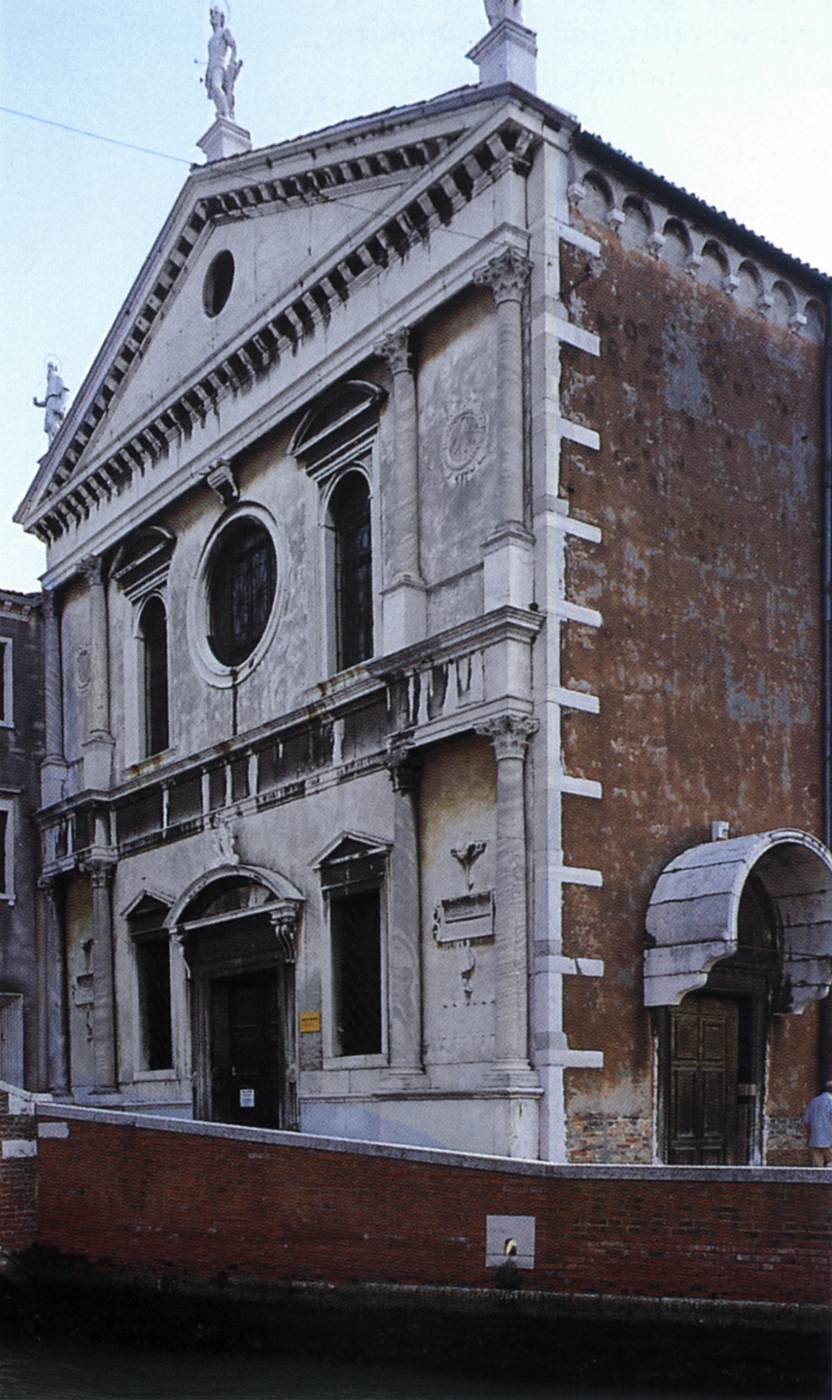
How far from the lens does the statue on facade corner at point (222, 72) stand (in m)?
21.4

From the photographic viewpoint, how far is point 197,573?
2022cm

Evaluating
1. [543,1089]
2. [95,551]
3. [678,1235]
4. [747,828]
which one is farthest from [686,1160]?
[95,551]

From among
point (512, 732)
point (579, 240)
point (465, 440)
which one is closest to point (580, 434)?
point (465, 440)

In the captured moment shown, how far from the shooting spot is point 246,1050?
18.6m

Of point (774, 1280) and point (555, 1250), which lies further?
point (555, 1250)

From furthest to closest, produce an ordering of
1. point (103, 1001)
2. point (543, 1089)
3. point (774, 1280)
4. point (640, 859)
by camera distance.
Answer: point (103, 1001)
point (640, 859)
point (543, 1089)
point (774, 1280)

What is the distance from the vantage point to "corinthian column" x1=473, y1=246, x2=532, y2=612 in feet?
48.0

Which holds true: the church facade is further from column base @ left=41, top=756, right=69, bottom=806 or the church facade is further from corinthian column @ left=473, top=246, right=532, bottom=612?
column base @ left=41, top=756, right=69, bottom=806

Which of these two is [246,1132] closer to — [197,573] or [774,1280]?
[774,1280]

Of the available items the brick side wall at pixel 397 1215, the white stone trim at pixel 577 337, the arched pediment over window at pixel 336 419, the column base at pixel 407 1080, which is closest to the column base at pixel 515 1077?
the column base at pixel 407 1080

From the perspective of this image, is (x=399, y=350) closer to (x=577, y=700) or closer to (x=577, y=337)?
(x=577, y=337)

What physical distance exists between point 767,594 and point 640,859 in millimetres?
3549

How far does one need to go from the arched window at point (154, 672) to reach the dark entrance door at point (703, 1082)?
871 centimetres

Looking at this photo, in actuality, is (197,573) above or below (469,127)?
below
